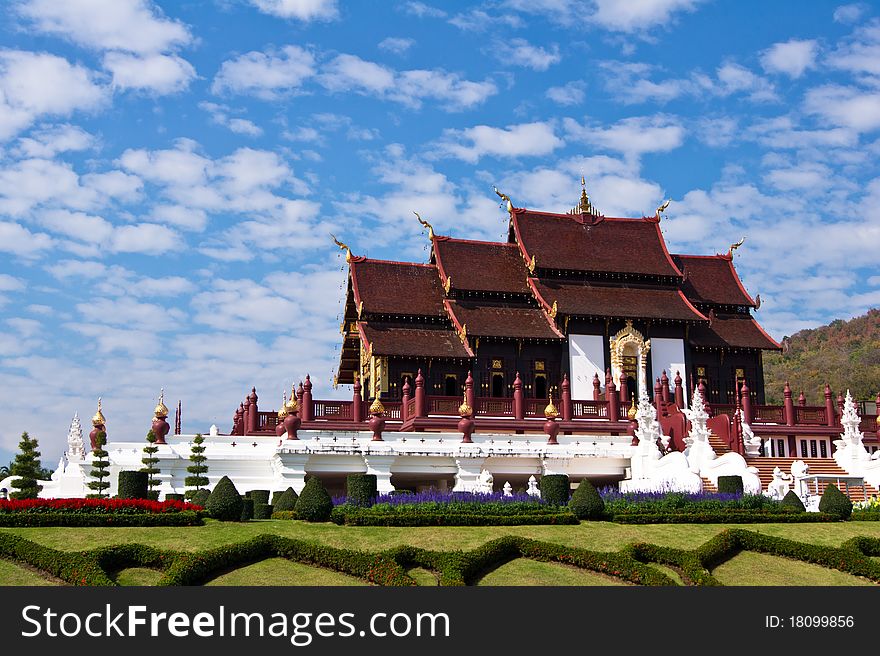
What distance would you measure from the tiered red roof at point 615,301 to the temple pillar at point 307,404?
12630 millimetres

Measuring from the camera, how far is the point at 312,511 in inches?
850

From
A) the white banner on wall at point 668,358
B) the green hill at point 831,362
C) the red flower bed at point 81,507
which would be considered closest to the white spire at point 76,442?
the red flower bed at point 81,507

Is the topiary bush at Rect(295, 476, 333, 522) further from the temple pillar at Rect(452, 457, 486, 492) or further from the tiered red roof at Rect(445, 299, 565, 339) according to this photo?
the tiered red roof at Rect(445, 299, 565, 339)

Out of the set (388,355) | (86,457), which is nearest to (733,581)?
(86,457)

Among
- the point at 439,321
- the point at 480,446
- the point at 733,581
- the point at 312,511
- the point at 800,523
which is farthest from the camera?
the point at 439,321

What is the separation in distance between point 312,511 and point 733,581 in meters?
8.32

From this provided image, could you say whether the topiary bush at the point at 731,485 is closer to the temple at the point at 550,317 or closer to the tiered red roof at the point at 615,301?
the temple at the point at 550,317

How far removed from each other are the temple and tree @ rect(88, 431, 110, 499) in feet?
41.3

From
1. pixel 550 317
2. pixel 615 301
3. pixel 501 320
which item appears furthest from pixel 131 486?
pixel 615 301

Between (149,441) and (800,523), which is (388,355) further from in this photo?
(800,523)

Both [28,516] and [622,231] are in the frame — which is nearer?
[28,516]

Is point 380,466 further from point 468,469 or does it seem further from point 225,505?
point 225,505

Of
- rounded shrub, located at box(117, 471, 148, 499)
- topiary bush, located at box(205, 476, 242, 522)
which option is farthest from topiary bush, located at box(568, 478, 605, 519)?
rounded shrub, located at box(117, 471, 148, 499)

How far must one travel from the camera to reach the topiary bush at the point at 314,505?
21594 mm
